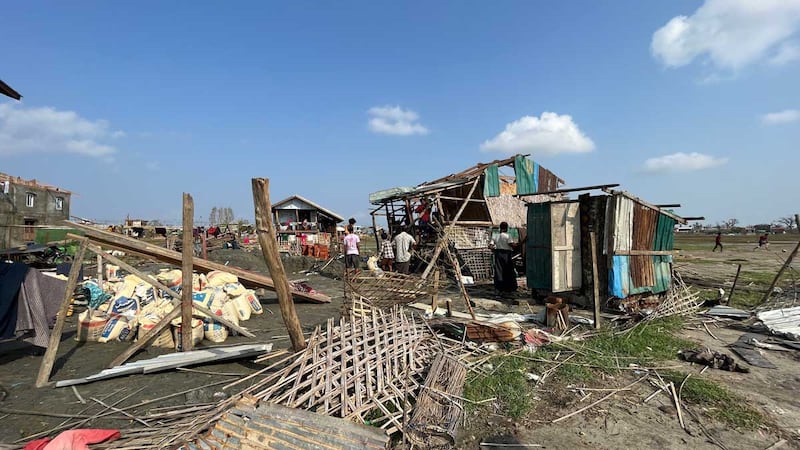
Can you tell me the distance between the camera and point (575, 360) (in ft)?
16.6

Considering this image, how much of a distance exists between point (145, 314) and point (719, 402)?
864cm

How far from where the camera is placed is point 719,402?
150 inches

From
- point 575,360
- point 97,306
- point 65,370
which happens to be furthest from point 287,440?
point 97,306

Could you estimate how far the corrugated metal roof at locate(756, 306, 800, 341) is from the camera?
5988 mm

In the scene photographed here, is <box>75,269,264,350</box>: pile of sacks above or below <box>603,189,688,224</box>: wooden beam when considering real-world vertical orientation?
below

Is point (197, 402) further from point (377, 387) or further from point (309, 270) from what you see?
point (309, 270)

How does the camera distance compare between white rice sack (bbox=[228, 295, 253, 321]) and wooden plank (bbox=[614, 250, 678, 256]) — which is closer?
white rice sack (bbox=[228, 295, 253, 321])

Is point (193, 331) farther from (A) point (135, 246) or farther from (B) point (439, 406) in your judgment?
(B) point (439, 406)

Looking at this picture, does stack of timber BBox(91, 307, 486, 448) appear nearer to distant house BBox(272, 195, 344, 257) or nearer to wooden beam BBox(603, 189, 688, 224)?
wooden beam BBox(603, 189, 688, 224)

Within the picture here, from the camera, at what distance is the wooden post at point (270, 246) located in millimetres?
3605

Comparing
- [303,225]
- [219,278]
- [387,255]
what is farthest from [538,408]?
[303,225]

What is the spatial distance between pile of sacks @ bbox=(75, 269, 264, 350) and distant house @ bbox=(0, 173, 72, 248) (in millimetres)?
23073

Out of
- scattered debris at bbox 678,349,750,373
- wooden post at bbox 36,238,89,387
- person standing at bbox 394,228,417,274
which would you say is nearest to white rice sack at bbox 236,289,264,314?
wooden post at bbox 36,238,89,387

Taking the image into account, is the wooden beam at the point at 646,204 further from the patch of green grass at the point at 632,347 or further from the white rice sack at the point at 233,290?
the white rice sack at the point at 233,290
